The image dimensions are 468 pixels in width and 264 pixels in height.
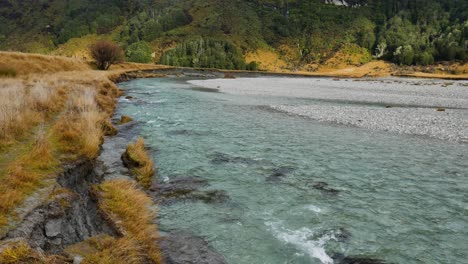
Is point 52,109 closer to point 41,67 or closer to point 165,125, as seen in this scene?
point 165,125

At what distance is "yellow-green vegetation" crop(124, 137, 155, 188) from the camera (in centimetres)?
1373

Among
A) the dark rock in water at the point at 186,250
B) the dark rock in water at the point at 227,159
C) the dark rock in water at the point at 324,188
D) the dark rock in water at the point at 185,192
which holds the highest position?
the dark rock in water at the point at 227,159

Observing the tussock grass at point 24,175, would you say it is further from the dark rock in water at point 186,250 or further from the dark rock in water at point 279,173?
the dark rock in water at point 279,173

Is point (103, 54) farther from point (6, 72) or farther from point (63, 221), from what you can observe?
point (63, 221)

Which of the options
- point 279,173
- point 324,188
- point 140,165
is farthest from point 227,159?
point 324,188

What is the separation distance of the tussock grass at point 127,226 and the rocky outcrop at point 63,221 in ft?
1.24

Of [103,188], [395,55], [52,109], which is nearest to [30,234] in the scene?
[103,188]

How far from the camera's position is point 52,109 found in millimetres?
20234

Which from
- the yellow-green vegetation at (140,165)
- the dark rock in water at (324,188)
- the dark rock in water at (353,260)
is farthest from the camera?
the yellow-green vegetation at (140,165)

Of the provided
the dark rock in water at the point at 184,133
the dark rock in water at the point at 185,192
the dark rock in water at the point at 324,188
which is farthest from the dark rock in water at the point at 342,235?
the dark rock in water at the point at 184,133

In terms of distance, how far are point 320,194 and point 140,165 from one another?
810cm

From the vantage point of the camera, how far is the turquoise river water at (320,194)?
30.8 ft

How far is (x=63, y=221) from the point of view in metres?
7.70

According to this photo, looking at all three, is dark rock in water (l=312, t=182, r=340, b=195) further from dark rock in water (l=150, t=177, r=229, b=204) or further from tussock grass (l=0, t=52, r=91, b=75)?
tussock grass (l=0, t=52, r=91, b=75)
